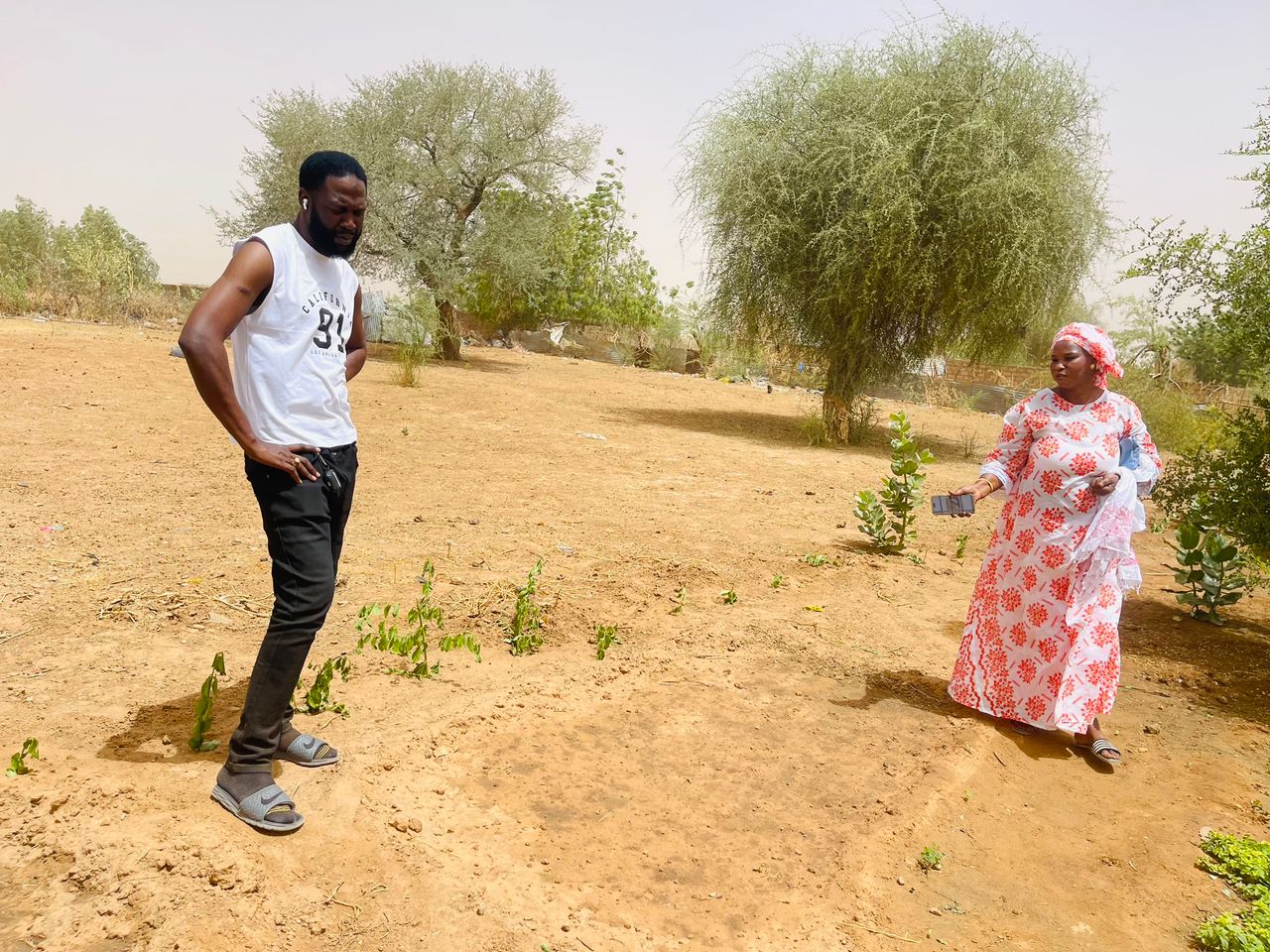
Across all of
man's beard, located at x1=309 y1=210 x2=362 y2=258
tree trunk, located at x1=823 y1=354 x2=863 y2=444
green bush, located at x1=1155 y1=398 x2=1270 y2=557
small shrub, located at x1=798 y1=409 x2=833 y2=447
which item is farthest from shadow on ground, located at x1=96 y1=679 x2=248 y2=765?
tree trunk, located at x1=823 y1=354 x2=863 y2=444

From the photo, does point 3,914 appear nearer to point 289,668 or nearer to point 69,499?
point 289,668

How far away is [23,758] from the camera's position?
2.85 metres

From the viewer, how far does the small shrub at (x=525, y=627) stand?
430cm

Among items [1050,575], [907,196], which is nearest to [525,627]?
[1050,575]

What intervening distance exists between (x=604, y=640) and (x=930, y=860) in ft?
6.14

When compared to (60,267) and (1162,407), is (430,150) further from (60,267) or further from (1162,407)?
(1162,407)

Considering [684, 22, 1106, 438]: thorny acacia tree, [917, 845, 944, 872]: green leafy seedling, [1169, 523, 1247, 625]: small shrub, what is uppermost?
[684, 22, 1106, 438]: thorny acacia tree

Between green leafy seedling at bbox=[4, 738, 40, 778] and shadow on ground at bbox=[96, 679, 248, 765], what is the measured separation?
7.3 inches

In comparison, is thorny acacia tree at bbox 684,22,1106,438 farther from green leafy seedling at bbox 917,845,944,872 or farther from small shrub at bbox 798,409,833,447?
green leafy seedling at bbox 917,845,944,872

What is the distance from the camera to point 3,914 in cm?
229

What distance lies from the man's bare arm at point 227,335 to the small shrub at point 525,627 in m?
1.95

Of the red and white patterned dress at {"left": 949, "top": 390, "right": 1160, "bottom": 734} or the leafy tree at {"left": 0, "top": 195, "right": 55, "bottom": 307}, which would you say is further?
the leafy tree at {"left": 0, "top": 195, "right": 55, "bottom": 307}

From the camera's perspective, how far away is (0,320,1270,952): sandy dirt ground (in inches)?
98.3

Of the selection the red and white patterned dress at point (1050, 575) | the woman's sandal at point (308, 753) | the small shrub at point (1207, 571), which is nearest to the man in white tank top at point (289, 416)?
the woman's sandal at point (308, 753)
